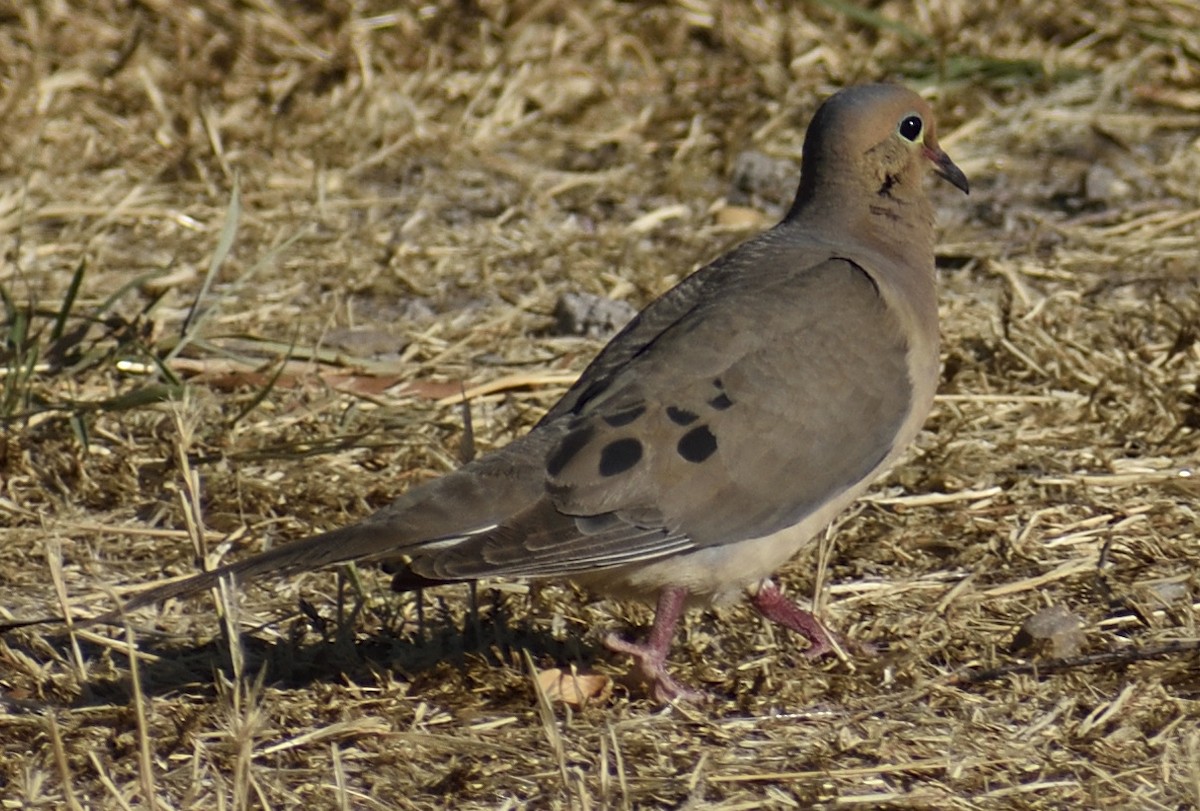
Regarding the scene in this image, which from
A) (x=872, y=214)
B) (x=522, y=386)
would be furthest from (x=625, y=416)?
(x=522, y=386)

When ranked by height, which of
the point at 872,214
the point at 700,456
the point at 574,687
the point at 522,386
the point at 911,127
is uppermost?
the point at 911,127

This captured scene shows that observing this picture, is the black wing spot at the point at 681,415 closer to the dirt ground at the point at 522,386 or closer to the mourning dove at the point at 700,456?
the mourning dove at the point at 700,456

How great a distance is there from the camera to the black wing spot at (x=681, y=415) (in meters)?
3.50

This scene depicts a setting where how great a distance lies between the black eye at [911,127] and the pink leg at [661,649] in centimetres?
126

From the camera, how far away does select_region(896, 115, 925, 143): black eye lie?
13.6 feet

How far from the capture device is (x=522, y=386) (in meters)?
4.95

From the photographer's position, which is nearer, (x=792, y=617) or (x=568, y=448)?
(x=568, y=448)

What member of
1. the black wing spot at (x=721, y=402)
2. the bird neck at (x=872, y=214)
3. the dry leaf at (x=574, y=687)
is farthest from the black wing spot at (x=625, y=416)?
the bird neck at (x=872, y=214)

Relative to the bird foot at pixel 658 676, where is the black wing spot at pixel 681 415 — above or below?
above

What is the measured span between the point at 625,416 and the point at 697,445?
151 millimetres

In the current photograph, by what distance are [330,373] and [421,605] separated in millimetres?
1398

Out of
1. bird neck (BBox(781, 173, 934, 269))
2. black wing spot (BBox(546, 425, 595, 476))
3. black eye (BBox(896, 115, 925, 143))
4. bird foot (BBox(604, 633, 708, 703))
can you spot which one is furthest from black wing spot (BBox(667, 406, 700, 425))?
black eye (BBox(896, 115, 925, 143))

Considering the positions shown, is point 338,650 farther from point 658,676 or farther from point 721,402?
point 721,402

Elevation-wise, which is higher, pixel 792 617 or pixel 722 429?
pixel 722 429
